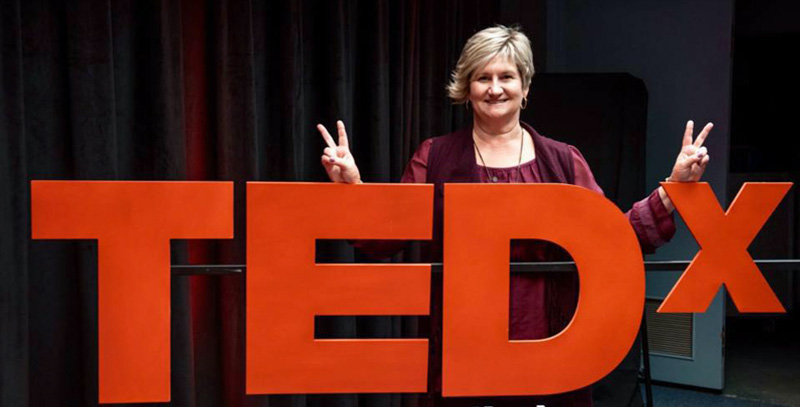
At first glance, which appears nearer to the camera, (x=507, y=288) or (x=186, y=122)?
(x=507, y=288)

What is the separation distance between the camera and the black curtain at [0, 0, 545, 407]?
1.43 metres

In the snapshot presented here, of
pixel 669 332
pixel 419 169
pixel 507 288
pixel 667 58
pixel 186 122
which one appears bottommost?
pixel 669 332

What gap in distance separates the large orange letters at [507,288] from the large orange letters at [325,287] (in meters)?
0.07

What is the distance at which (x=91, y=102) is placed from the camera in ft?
4.90

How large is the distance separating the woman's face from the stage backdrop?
0.79 m

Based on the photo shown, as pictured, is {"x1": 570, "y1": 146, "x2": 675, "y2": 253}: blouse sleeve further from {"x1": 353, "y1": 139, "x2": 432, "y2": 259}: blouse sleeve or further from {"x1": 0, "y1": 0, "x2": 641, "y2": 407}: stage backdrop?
{"x1": 0, "y1": 0, "x2": 641, "y2": 407}: stage backdrop

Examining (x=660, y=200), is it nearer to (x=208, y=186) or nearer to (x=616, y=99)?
(x=208, y=186)

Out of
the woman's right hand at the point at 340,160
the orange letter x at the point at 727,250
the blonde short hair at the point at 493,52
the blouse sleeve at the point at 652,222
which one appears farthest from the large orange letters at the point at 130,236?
the orange letter x at the point at 727,250

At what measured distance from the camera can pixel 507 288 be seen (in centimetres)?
129

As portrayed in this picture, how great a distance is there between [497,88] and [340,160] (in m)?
0.34

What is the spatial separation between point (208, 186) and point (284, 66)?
2.70ft

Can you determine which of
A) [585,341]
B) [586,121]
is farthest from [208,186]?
[586,121]

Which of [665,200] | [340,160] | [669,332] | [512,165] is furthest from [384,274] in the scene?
[669,332]

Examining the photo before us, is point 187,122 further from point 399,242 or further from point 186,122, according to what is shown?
point 399,242
